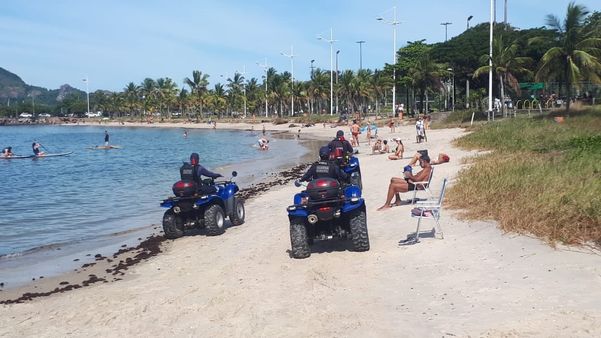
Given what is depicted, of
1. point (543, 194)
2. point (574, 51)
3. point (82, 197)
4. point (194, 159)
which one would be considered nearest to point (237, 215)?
point (194, 159)

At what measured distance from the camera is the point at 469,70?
196ft

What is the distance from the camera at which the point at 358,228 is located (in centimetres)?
851

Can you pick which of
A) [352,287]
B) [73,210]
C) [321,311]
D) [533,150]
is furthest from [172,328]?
[533,150]

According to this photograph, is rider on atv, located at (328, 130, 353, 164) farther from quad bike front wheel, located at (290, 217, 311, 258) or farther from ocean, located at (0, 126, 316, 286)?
ocean, located at (0, 126, 316, 286)

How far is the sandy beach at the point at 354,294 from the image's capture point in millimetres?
5547

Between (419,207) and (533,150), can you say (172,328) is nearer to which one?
(419,207)

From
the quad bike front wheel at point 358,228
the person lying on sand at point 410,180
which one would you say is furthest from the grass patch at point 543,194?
the quad bike front wheel at point 358,228

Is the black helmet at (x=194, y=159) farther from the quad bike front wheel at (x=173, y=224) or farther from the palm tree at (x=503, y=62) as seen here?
the palm tree at (x=503, y=62)

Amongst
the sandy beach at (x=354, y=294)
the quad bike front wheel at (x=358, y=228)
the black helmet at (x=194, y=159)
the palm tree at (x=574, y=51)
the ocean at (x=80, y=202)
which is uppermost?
the palm tree at (x=574, y=51)

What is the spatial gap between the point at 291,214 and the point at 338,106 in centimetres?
9316

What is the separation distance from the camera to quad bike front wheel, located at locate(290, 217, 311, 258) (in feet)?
28.0

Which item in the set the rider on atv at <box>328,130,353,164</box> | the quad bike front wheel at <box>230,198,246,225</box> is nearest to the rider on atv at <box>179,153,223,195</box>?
the quad bike front wheel at <box>230,198,246,225</box>

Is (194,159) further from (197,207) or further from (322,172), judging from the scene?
(322,172)

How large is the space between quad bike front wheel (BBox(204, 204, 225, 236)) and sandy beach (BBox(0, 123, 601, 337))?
1469 millimetres
